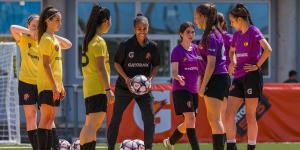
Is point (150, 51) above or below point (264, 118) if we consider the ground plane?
above

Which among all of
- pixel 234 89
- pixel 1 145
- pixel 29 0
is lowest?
pixel 1 145

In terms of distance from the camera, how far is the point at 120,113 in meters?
11.0

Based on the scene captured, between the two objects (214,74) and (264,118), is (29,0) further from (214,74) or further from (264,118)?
(214,74)

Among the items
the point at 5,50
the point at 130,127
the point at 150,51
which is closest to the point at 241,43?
the point at 150,51

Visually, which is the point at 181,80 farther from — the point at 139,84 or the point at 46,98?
the point at 46,98

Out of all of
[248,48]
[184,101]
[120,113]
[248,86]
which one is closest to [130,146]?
[120,113]

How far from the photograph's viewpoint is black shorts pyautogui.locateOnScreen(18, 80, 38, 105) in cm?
1111

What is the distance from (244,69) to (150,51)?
1.36 meters

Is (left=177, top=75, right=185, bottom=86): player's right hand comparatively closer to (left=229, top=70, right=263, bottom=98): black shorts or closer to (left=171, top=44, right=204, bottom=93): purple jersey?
(left=171, top=44, right=204, bottom=93): purple jersey

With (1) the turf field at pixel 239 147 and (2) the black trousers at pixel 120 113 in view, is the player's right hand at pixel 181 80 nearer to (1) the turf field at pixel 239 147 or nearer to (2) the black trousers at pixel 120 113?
(2) the black trousers at pixel 120 113

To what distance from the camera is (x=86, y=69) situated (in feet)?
30.6

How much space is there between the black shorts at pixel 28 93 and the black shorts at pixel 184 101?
2.06 m

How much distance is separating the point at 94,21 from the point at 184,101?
215 cm

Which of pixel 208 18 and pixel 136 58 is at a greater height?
pixel 208 18
